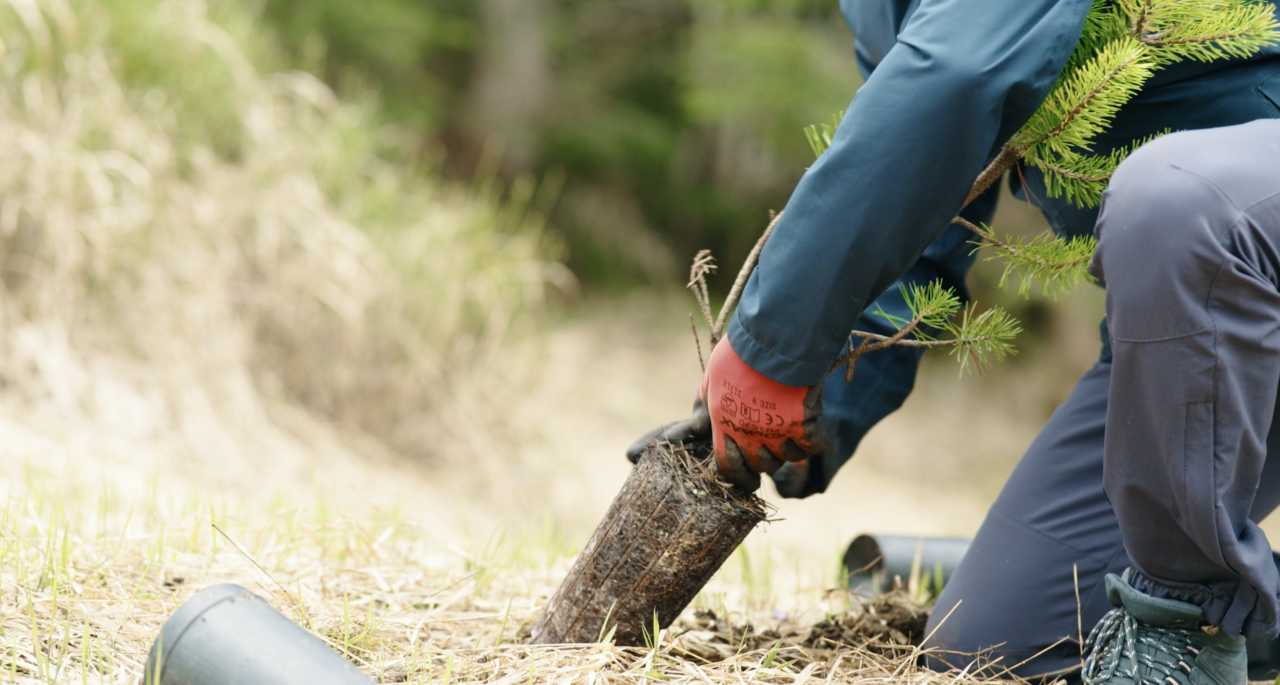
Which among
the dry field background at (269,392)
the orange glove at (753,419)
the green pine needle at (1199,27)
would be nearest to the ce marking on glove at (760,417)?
the orange glove at (753,419)

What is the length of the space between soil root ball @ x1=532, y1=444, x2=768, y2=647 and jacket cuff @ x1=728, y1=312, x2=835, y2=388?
7.2 inches

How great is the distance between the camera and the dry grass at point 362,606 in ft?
4.09

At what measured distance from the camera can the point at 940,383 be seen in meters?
7.04

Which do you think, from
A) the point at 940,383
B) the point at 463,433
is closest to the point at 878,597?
the point at 463,433

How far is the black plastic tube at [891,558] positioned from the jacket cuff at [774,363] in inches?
28.9

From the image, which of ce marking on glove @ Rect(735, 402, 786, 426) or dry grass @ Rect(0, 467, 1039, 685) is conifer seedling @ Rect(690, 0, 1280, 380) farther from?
dry grass @ Rect(0, 467, 1039, 685)

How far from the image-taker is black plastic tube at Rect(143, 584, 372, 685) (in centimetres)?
103

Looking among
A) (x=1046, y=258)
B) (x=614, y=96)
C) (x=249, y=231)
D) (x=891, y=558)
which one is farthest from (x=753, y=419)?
(x=614, y=96)

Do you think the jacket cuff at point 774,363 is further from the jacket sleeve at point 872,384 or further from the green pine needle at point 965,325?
the jacket sleeve at point 872,384

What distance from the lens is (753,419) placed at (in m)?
1.26

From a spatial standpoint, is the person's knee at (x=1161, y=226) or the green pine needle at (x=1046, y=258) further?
the green pine needle at (x=1046, y=258)

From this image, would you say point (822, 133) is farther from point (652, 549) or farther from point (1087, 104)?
point (652, 549)

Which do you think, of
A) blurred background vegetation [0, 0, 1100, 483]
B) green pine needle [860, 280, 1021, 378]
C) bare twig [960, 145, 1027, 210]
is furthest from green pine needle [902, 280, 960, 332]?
blurred background vegetation [0, 0, 1100, 483]

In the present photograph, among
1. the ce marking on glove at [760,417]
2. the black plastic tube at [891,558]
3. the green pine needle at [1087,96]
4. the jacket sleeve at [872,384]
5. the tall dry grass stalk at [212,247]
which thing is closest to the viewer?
the green pine needle at [1087,96]
